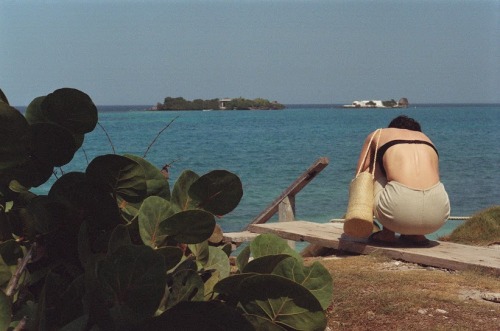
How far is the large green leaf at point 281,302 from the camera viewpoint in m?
0.73

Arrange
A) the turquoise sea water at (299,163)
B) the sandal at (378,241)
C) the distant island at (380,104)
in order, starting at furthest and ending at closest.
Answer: the distant island at (380,104) → the turquoise sea water at (299,163) → the sandal at (378,241)

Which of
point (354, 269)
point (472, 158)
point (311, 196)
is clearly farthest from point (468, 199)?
point (354, 269)

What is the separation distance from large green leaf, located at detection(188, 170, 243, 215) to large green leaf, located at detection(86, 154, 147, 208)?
2.7 inches

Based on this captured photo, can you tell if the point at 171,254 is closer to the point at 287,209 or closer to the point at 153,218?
the point at 153,218

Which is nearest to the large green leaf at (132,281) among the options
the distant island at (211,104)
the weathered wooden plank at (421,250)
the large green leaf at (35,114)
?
the large green leaf at (35,114)

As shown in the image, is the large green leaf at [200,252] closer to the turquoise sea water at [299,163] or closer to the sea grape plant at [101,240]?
the sea grape plant at [101,240]

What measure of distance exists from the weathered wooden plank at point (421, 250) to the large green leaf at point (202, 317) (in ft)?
17.7

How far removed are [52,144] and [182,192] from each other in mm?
172

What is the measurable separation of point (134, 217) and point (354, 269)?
5.19 metres

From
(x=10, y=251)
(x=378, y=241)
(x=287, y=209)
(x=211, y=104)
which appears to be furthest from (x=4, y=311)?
(x=211, y=104)

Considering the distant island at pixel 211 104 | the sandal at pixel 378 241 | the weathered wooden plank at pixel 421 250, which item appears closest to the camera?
the weathered wooden plank at pixel 421 250

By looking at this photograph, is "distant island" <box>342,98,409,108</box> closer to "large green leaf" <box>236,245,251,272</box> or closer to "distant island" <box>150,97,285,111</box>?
"distant island" <box>150,97,285,111</box>

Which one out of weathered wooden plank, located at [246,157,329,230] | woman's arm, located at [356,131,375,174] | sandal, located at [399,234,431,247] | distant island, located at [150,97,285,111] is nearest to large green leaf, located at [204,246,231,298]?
woman's arm, located at [356,131,375,174]

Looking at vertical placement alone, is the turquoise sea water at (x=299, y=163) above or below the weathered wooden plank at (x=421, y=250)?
below
